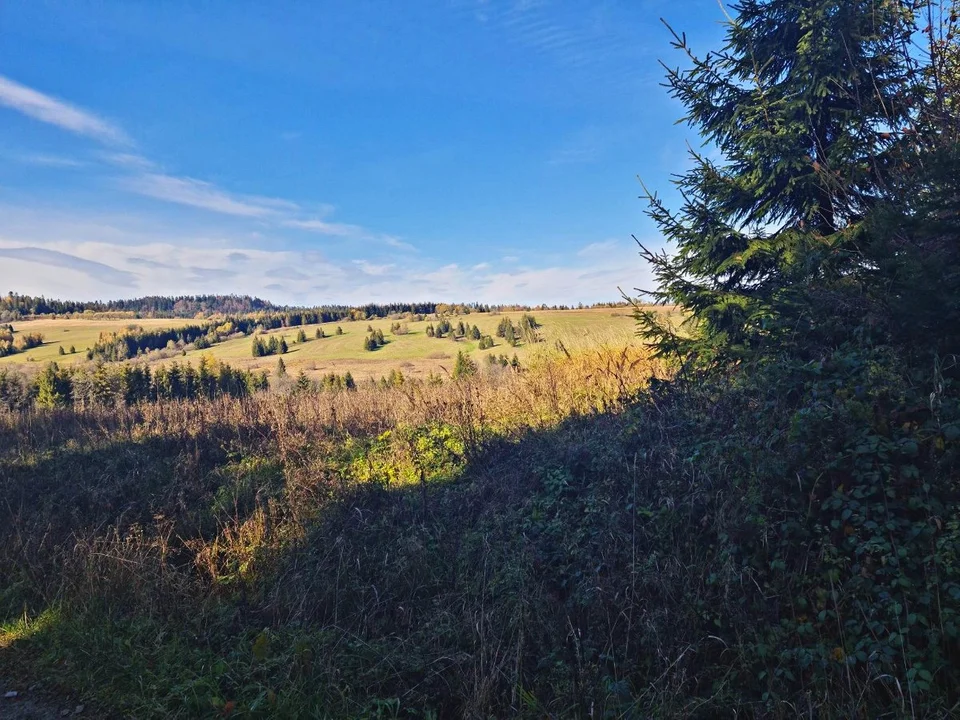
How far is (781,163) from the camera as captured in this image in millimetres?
5359

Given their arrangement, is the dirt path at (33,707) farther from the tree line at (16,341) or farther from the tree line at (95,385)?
the tree line at (16,341)

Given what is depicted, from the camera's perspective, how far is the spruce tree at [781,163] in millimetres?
4988

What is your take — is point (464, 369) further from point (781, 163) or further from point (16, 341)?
point (16, 341)

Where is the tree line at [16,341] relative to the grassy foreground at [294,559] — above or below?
above

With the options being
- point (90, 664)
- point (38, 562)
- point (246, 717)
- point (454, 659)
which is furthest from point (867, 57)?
point (38, 562)

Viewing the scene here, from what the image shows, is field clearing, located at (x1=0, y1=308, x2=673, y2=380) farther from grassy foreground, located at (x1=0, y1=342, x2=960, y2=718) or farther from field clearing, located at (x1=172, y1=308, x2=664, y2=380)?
grassy foreground, located at (x1=0, y1=342, x2=960, y2=718)

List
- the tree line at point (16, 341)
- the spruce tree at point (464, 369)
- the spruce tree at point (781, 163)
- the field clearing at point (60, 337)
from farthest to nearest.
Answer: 1. the tree line at point (16, 341)
2. the field clearing at point (60, 337)
3. the spruce tree at point (464, 369)
4. the spruce tree at point (781, 163)

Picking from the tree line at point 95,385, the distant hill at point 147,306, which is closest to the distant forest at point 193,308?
the distant hill at point 147,306

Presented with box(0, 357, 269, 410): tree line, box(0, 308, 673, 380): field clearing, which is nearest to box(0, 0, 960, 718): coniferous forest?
box(0, 308, 673, 380): field clearing

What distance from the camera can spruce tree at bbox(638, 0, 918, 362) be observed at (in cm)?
499

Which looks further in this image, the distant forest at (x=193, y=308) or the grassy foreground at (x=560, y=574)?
the distant forest at (x=193, y=308)

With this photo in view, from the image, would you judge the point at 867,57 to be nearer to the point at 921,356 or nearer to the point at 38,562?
the point at 921,356

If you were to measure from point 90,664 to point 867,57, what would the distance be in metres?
8.72

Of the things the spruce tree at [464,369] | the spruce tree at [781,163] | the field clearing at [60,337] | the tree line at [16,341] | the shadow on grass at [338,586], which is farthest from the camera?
the tree line at [16,341]
